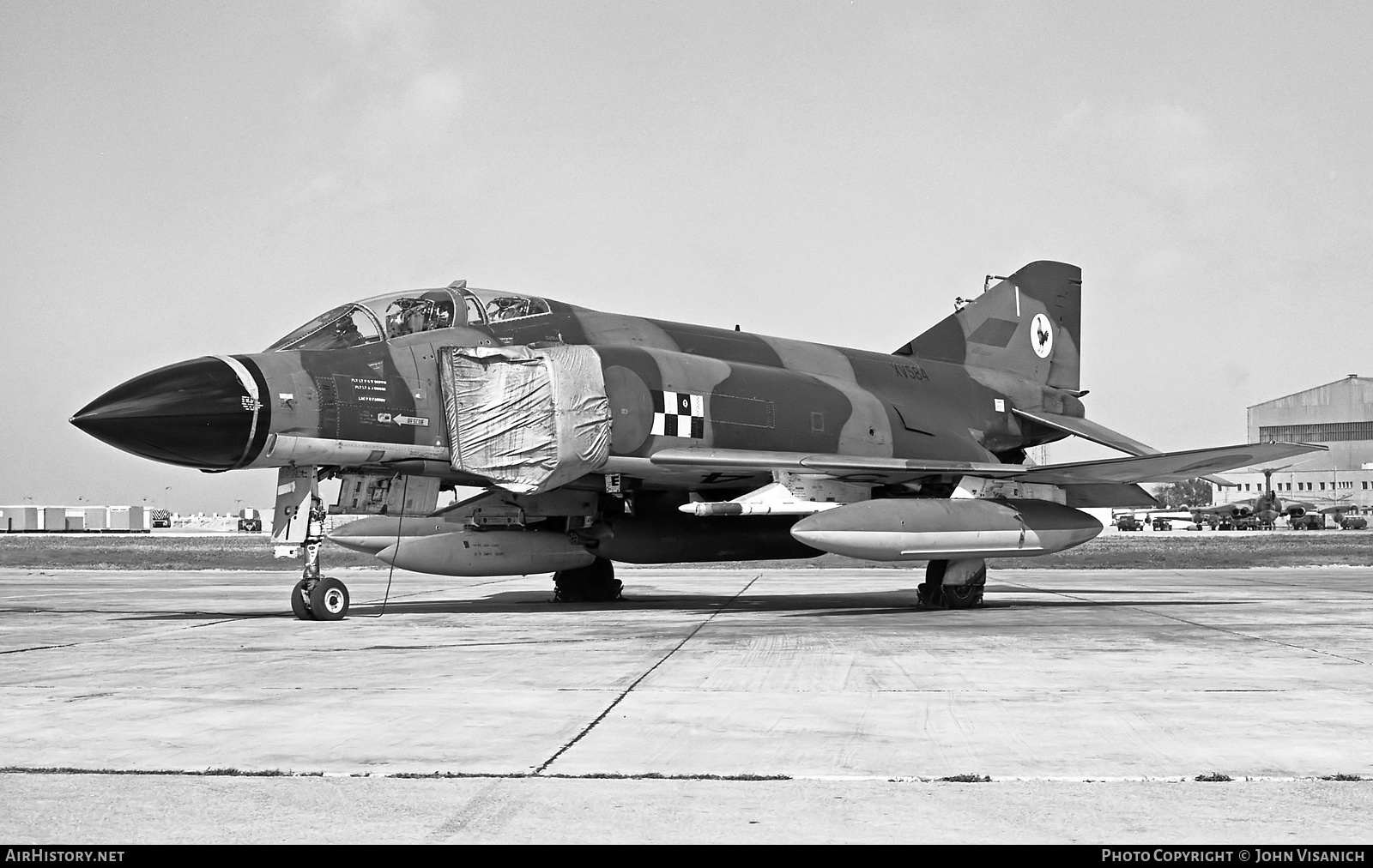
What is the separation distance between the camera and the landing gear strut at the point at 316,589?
12133mm

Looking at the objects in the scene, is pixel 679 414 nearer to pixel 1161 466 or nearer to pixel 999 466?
pixel 999 466

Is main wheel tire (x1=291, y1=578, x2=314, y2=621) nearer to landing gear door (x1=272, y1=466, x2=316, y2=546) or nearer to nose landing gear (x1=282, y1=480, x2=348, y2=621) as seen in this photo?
nose landing gear (x1=282, y1=480, x2=348, y2=621)

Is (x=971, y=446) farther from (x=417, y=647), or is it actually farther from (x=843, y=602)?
(x=417, y=647)

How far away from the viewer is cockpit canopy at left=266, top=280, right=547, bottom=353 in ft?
41.4

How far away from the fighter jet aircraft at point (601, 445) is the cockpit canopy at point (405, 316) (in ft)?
0.07

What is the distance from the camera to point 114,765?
4.70m

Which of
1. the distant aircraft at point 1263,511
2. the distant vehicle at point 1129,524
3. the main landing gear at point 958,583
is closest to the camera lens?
the main landing gear at point 958,583

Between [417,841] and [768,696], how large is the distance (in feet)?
11.0

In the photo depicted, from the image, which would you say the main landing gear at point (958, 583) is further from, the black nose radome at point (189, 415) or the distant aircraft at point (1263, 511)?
the distant aircraft at point (1263, 511)

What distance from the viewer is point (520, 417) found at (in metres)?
12.9

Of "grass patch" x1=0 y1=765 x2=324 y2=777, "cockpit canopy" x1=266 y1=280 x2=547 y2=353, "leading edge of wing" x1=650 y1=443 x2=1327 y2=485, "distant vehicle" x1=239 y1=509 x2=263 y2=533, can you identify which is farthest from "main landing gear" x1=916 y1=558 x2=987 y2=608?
Result: "distant vehicle" x1=239 y1=509 x2=263 y2=533

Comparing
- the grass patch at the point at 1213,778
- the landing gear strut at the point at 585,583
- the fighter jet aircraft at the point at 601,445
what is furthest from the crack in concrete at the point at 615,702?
the landing gear strut at the point at 585,583

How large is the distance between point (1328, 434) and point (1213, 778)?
117 metres

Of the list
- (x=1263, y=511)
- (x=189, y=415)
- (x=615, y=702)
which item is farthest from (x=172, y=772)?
(x=1263, y=511)
